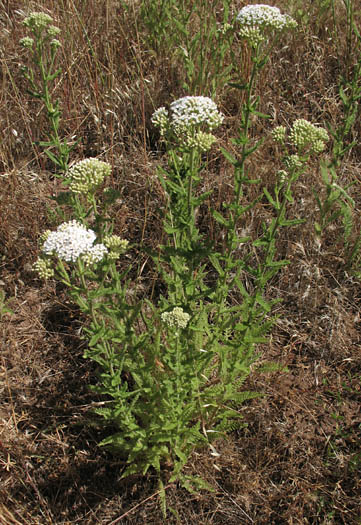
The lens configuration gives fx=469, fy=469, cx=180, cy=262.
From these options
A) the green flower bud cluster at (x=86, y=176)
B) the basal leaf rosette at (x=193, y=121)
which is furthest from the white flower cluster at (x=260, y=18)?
the green flower bud cluster at (x=86, y=176)

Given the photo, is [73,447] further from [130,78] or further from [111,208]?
[130,78]

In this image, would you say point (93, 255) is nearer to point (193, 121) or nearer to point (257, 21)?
point (193, 121)

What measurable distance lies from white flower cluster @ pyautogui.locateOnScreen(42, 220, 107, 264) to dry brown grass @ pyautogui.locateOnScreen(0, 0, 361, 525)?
1580 mm

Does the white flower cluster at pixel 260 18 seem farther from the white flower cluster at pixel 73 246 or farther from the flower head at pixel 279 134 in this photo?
the white flower cluster at pixel 73 246


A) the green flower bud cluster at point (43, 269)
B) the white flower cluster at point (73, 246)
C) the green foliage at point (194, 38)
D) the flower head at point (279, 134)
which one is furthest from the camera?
the green foliage at point (194, 38)

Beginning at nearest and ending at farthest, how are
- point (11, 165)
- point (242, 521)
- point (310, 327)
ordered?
point (242, 521) < point (310, 327) < point (11, 165)

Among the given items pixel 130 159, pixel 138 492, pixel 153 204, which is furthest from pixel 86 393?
pixel 130 159

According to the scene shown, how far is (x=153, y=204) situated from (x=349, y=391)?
2.53 m

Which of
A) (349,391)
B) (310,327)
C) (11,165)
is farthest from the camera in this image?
(11,165)

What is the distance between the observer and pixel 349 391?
380cm

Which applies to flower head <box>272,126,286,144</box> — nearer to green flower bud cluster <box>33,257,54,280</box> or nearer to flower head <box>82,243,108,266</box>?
flower head <box>82,243,108,266</box>

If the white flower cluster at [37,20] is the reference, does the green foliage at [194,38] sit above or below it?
below

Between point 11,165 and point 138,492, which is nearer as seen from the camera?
point 138,492

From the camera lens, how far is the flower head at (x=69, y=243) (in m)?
2.59
